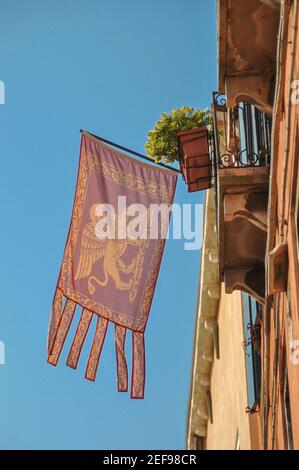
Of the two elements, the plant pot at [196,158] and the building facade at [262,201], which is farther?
the plant pot at [196,158]

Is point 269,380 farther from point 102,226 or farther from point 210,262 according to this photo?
point 210,262

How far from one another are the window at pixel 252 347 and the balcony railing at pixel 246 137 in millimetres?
2423

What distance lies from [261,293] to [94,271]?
7.71 ft

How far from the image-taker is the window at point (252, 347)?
628 inches

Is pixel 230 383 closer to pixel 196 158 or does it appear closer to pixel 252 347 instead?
pixel 252 347

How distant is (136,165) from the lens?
16141 millimetres

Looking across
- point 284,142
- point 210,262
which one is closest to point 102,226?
point 284,142

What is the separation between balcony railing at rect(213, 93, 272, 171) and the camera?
1341 centimetres

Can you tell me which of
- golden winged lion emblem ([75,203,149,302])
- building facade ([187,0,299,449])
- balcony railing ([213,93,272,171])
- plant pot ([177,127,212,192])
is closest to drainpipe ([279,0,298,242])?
building facade ([187,0,299,449])

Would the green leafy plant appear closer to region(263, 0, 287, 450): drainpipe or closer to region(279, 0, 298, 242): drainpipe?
region(263, 0, 287, 450): drainpipe

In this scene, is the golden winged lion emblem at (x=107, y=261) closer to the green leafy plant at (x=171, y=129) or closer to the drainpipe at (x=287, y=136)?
the green leafy plant at (x=171, y=129)

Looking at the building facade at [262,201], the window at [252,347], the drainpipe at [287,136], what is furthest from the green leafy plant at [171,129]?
the drainpipe at [287,136]

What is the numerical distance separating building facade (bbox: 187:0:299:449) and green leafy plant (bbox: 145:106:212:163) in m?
0.47

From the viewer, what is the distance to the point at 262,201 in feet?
44.2
